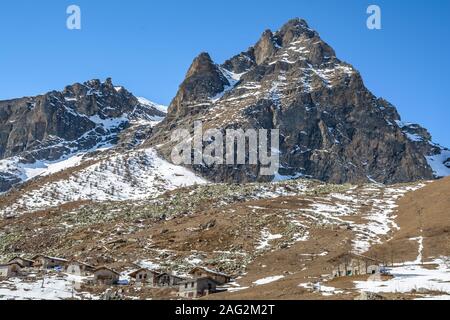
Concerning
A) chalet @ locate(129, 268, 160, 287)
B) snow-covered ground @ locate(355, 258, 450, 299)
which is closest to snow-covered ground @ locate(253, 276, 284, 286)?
chalet @ locate(129, 268, 160, 287)

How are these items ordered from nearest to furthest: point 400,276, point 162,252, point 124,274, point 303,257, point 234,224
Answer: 1. point 400,276
2. point 124,274
3. point 303,257
4. point 162,252
5. point 234,224

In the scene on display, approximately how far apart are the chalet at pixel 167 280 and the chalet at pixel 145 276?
46 cm

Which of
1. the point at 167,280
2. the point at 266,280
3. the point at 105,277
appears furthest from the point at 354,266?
the point at 105,277

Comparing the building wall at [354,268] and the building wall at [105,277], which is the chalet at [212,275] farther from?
the building wall at [354,268]

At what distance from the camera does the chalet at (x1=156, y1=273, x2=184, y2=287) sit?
87.0 metres

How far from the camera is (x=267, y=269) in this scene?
9762 cm

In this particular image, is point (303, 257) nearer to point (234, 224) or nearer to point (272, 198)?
point (234, 224)

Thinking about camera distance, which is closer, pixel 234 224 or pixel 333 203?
pixel 234 224

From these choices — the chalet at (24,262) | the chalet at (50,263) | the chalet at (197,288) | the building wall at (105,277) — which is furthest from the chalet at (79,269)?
the chalet at (197,288)

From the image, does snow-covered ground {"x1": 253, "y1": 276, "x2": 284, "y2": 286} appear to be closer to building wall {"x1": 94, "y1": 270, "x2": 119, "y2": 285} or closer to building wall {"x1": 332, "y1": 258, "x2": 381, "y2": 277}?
building wall {"x1": 332, "y1": 258, "x2": 381, "y2": 277}

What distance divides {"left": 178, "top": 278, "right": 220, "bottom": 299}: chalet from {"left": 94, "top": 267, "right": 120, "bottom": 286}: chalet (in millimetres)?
11284

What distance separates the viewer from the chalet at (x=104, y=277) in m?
86.2
